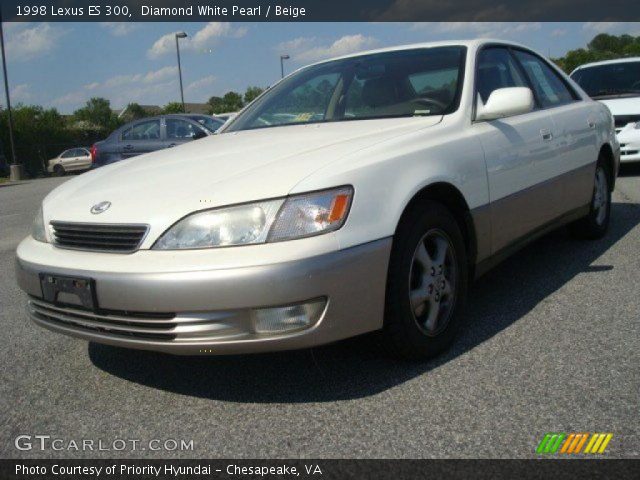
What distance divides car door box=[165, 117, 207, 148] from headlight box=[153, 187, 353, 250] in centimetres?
1030

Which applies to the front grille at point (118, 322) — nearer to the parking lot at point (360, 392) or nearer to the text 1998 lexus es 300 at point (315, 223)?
the text 1998 lexus es 300 at point (315, 223)

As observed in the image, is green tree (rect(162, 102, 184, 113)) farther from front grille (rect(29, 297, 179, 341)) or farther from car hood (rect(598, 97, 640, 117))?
front grille (rect(29, 297, 179, 341))

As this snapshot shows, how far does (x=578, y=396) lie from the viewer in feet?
8.11

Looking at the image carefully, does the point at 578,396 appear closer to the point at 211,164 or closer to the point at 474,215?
the point at 474,215

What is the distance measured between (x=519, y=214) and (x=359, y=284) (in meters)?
1.50

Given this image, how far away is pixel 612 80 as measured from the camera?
9727 mm

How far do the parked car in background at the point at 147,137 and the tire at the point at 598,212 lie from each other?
8.45 meters

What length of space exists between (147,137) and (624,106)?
337 inches

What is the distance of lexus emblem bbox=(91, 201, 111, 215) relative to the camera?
2675mm

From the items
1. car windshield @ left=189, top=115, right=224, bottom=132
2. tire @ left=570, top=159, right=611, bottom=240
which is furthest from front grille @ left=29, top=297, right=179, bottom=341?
car windshield @ left=189, top=115, right=224, bottom=132

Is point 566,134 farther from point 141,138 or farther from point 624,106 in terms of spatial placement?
point 141,138

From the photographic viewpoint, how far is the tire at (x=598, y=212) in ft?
16.0

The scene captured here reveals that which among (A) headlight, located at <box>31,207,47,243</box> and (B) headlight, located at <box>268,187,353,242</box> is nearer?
(B) headlight, located at <box>268,187,353,242</box>

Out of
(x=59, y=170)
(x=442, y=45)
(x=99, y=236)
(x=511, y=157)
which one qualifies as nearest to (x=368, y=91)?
(x=442, y=45)
